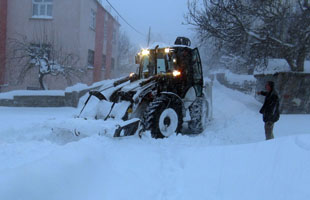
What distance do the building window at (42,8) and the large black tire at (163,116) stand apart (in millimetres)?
12298

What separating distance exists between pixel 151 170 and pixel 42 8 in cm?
1491

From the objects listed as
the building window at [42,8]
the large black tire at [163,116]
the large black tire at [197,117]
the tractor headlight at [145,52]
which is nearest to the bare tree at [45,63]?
the building window at [42,8]

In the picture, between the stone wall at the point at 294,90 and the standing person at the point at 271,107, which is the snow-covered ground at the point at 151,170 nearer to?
the standing person at the point at 271,107

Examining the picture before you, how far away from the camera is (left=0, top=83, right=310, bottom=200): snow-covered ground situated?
2.64 meters

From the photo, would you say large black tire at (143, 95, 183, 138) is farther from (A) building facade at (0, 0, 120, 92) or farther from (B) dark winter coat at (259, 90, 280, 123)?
(A) building facade at (0, 0, 120, 92)

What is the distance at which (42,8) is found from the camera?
50.4 feet

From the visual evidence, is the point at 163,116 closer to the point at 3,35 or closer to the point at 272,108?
the point at 272,108

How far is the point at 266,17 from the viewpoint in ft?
36.3

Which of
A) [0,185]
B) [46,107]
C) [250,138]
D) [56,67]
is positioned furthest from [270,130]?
[56,67]

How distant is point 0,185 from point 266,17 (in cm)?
1153

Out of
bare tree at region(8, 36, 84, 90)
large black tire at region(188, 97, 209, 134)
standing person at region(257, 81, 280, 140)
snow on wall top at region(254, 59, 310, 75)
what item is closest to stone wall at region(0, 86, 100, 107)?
bare tree at region(8, 36, 84, 90)

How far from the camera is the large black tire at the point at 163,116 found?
565 centimetres

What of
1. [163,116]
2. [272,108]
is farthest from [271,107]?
[163,116]

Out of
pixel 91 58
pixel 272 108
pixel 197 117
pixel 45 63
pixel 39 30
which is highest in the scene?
pixel 39 30
